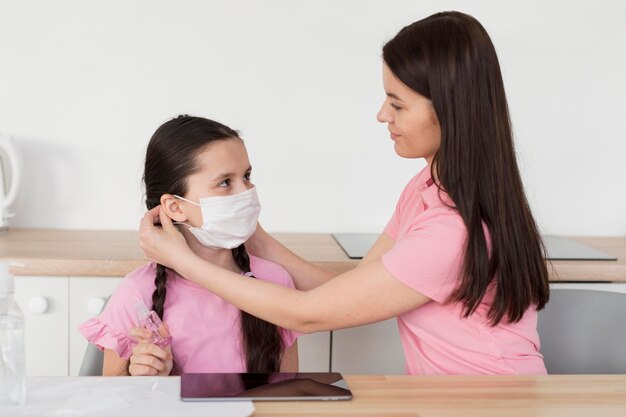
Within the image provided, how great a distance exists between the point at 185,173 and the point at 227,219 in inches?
4.4

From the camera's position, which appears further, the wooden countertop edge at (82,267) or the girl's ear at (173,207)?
the wooden countertop edge at (82,267)

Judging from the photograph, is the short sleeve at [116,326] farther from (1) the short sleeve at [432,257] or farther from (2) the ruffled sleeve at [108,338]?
(1) the short sleeve at [432,257]

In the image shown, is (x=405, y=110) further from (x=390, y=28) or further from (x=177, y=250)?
(x=390, y=28)

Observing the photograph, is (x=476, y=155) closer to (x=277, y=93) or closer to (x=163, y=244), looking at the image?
(x=163, y=244)

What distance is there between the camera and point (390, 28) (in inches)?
92.7

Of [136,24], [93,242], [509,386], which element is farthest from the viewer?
[136,24]

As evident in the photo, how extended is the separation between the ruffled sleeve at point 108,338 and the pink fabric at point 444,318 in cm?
47

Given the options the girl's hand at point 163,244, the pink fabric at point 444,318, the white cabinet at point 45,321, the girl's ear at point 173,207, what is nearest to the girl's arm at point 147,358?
the girl's hand at point 163,244

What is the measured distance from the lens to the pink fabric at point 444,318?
1.31 meters

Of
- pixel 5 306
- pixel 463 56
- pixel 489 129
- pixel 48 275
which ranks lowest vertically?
pixel 48 275

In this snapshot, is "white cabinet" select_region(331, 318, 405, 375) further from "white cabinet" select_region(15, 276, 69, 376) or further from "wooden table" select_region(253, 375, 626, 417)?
"wooden table" select_region(253, 375, 626, 417)

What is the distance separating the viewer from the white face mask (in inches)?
59.0

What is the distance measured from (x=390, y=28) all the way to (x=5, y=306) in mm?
1560

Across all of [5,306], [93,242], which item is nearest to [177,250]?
[5,306]
